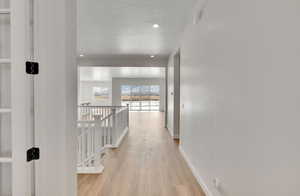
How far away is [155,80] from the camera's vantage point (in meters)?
14.4

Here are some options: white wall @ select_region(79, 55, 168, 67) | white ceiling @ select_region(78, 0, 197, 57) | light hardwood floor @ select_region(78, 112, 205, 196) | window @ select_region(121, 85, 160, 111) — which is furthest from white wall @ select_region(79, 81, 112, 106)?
light hardwood floor @ select_region(78, 112, 205, 196)

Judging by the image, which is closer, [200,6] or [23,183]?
[23,183]

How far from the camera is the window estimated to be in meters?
14.8

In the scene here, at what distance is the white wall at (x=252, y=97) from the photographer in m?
1.04

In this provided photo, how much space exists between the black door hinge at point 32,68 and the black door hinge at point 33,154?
55 centimetres

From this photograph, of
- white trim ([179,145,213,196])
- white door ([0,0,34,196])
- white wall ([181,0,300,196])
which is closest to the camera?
white wall ([181,0,300,196])

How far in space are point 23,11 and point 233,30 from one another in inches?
64.0

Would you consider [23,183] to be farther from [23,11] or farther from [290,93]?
[290,93]

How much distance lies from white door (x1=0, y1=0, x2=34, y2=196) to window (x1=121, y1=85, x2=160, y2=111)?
518 inches

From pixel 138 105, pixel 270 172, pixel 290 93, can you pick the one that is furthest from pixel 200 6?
pixel 138 105

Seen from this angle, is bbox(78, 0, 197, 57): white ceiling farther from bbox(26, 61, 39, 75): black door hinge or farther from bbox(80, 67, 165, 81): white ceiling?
bbox(80, 67, 165, 81): white ceiling

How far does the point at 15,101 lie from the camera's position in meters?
1.33

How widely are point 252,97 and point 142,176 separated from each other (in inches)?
88.3

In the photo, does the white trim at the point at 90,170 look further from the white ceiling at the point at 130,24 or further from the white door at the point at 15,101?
the white ceiling at the point at 130,24
